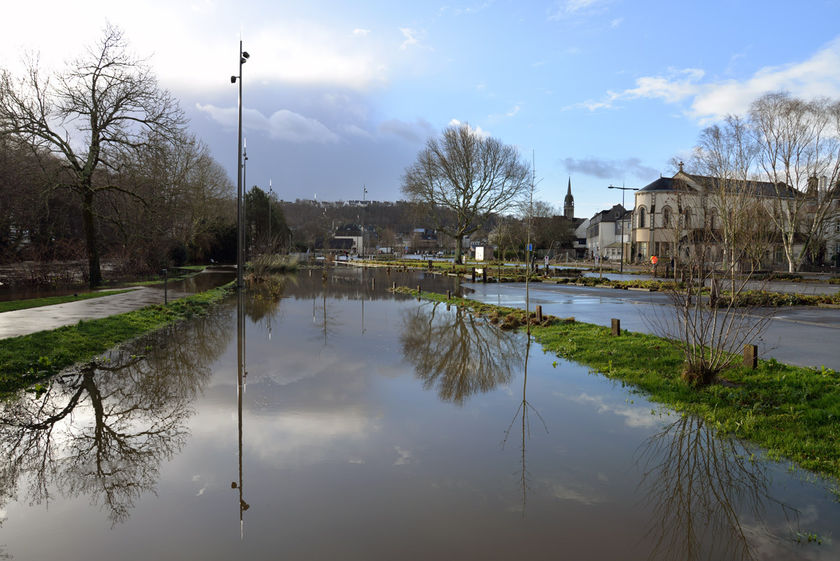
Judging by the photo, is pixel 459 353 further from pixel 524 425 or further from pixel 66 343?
pixel 66 343

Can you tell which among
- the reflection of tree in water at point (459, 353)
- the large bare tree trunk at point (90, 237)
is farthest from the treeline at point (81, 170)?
the reflection of tree in water at point (459, 353)

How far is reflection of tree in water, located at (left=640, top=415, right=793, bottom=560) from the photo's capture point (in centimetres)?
403

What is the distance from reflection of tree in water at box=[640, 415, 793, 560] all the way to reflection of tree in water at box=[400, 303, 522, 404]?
299 cm

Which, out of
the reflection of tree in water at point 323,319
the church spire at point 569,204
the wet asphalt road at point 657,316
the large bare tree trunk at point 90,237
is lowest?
the reflection of tree in water at point 323,319

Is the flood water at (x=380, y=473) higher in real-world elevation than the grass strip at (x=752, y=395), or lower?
lower

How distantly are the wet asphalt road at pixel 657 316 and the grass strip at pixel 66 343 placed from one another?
12.0m

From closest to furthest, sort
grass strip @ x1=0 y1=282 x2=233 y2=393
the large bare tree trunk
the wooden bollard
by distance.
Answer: the wooden bollard
grass strip @ x1=0 y1=282 x2=233 y2=393
the large bare tree trunk

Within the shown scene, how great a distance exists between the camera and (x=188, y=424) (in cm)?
668

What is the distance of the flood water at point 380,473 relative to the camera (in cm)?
402

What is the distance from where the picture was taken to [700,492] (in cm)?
493

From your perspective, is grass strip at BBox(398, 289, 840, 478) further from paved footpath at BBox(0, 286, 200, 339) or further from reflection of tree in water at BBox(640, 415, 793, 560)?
paved footpath at BBox(0, 286, 200, 339)

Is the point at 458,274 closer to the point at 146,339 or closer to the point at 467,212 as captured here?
the point at 467,212

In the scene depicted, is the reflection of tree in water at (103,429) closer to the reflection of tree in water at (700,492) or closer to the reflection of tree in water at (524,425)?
the reflection of tree in water at (524,425)

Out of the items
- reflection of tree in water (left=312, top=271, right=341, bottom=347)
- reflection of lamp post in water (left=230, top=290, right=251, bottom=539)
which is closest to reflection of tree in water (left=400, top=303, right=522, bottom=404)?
reflection of tree in water (left=312, top=271, right=341, bottom=347)
